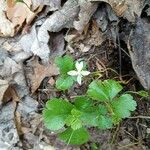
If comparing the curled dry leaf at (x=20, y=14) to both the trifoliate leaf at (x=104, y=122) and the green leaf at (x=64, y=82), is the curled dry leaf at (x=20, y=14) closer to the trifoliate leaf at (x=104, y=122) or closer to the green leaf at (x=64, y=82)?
the green leaf at (x=64, y=82)

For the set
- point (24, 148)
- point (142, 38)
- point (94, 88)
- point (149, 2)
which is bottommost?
point (24, 148)

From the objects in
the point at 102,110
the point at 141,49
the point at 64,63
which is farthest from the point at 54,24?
the point at 102,110

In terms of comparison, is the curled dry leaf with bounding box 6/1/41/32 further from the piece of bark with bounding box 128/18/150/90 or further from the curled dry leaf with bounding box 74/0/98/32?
the piece of bark with bounding box 128/18/150/90

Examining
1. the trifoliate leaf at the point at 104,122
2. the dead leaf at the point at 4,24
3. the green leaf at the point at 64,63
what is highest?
the dead leaf at the point at 4,24

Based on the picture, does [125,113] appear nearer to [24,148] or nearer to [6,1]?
[24,148]

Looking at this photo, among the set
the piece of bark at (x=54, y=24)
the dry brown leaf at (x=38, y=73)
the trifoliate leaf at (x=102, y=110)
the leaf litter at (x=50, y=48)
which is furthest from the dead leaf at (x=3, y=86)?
the trifoliate leaf at (x=102, y=110)

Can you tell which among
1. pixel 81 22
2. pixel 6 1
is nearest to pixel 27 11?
pixel 6 1

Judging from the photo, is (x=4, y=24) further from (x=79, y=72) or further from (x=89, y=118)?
(x=89, y=118)

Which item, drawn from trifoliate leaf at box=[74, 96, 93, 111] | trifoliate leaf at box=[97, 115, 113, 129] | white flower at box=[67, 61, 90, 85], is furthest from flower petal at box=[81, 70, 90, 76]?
trifoliate leaf at box=[97, 115, 113, 129]
